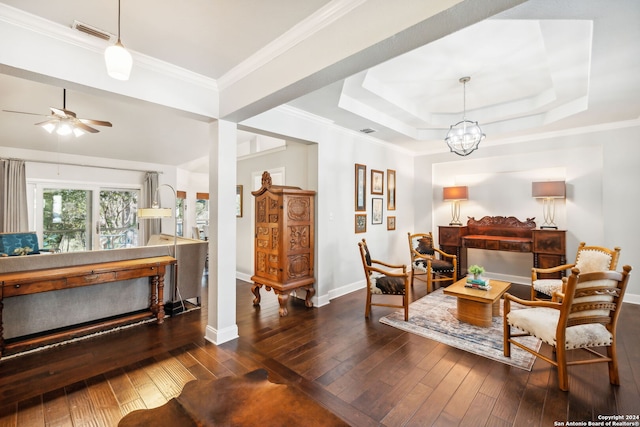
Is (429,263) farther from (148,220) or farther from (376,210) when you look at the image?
(148,220)

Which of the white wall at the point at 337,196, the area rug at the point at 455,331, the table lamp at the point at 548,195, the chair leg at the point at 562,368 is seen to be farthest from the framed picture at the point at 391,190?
the chair leg at the point at 562,368

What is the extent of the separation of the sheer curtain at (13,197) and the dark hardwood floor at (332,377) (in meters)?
3.87

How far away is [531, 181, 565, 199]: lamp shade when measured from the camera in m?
4.66

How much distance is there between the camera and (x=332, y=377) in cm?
243

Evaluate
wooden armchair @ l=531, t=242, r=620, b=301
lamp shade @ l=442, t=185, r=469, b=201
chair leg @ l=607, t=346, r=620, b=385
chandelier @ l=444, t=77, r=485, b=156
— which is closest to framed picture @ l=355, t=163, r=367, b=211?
chandelier @ l=444, t=77, r=485, b=156

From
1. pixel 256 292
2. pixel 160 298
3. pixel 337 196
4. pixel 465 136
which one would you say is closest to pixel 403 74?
pixel 465 136

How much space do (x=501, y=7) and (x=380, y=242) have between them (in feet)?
14.3

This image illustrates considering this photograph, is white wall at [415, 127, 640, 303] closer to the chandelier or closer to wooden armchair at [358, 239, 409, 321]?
the chandelier

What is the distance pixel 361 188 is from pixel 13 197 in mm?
6289

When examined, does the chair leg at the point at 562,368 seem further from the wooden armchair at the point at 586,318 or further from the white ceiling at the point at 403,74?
the white ceiling at the point at 403,74

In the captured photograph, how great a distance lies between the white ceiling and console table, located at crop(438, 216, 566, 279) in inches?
62.4

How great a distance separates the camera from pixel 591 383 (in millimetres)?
2324

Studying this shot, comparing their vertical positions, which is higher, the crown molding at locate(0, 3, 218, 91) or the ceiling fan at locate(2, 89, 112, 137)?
the crown molding at locate(0, 3, 218, 91)

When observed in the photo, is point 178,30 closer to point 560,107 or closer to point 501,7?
point 501,7
